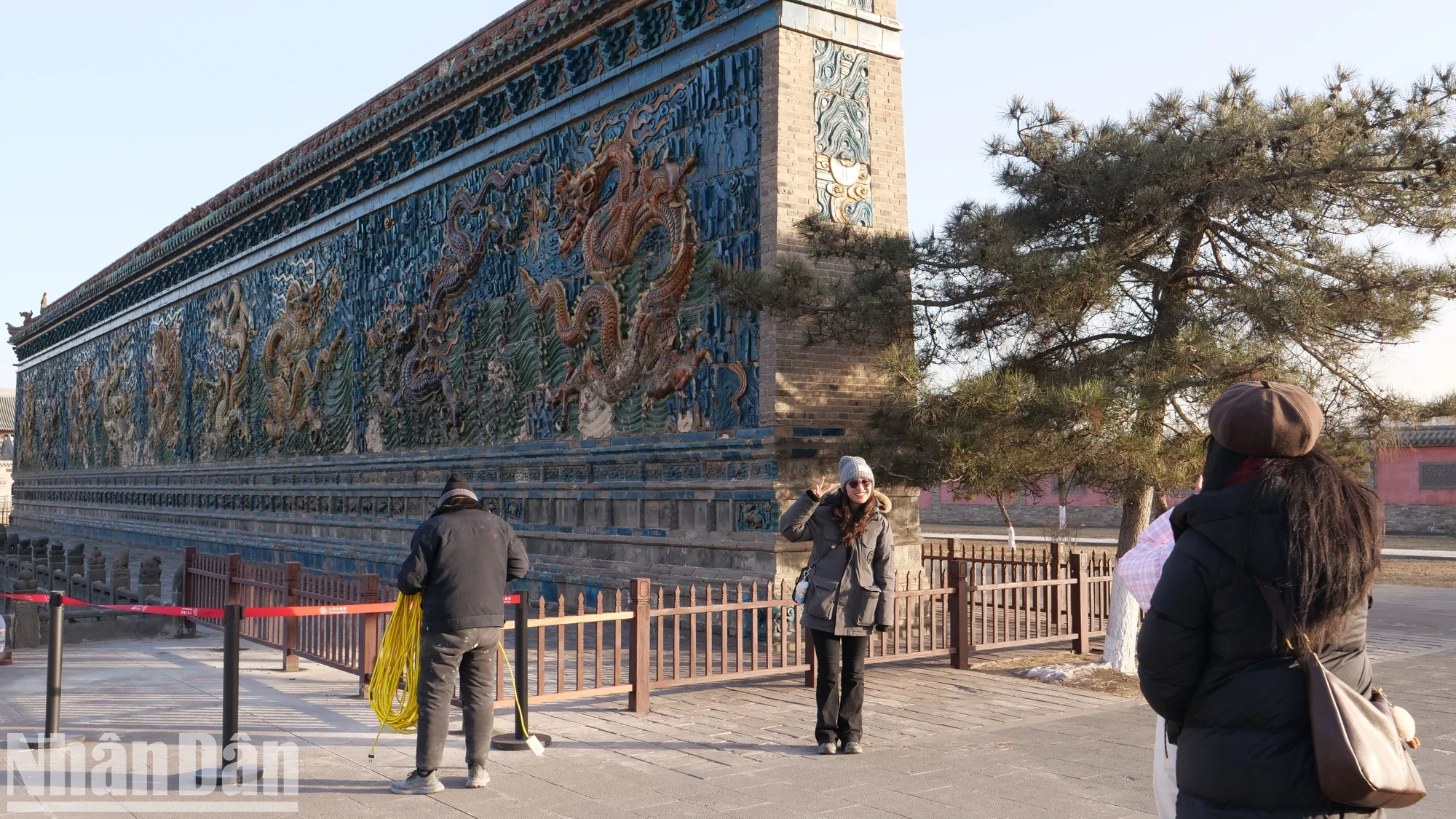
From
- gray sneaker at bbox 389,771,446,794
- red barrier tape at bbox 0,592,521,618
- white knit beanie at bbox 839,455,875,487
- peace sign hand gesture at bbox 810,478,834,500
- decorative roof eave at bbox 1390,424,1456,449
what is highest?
decorative roof eave at bbox 1390,424,1456,449

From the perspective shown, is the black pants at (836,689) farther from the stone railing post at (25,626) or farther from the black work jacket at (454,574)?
the stone railing post at (25,626)

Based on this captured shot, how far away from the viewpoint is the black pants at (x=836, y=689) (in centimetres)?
674

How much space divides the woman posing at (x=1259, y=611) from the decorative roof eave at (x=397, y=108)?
12.1 meters

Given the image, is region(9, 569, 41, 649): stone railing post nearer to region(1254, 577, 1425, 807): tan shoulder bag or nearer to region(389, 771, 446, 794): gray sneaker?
region(389, 771, 446, 794): gray sneaker

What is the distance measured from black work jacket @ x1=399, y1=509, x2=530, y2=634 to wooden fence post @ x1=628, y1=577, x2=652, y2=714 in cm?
183

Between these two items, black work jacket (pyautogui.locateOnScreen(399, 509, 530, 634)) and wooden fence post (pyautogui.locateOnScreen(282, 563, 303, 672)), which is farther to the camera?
wooden fence post (pyautogui.locateOnScreen(282, 563, 303, 672))

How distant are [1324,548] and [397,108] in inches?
719

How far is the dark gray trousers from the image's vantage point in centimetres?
598

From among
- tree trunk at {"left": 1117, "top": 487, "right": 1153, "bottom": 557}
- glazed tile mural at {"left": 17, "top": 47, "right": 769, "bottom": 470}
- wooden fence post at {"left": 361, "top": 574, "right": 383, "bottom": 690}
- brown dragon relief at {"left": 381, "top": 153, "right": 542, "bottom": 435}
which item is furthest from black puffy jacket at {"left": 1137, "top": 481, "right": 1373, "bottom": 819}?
brown dragon relief at {"left": 381, "top": 153, "right": 542, "bottom": 435}

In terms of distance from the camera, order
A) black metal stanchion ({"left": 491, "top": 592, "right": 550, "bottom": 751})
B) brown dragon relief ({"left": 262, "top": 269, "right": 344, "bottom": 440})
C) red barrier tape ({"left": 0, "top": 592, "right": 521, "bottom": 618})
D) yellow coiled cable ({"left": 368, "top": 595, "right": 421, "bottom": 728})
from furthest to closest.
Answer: brown dragon relief ({"left": 262, "top": 269, "right": 344, "bottom": 440}) < red barrier tape ({"left": 0, "top": 592, "right": 521, "bottom": 618}) < black metal stanchion ({"left": 491, "top": 592, "right": 550, "bottom": 751}) < yellow coiled cable ({"left": 368, "top": 595, "right": 421, "bottom": 728})

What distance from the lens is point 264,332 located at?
82.3 ft

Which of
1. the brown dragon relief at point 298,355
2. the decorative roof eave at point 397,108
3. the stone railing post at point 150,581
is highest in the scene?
the decorative roof eave at point 397,108

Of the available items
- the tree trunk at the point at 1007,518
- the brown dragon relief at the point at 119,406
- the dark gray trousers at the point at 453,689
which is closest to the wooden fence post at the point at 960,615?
the tree trunk at the point at 1007,518

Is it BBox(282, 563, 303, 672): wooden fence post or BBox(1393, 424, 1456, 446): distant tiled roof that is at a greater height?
BBox(1393, 424, 1456, 446): distant tiled roof
